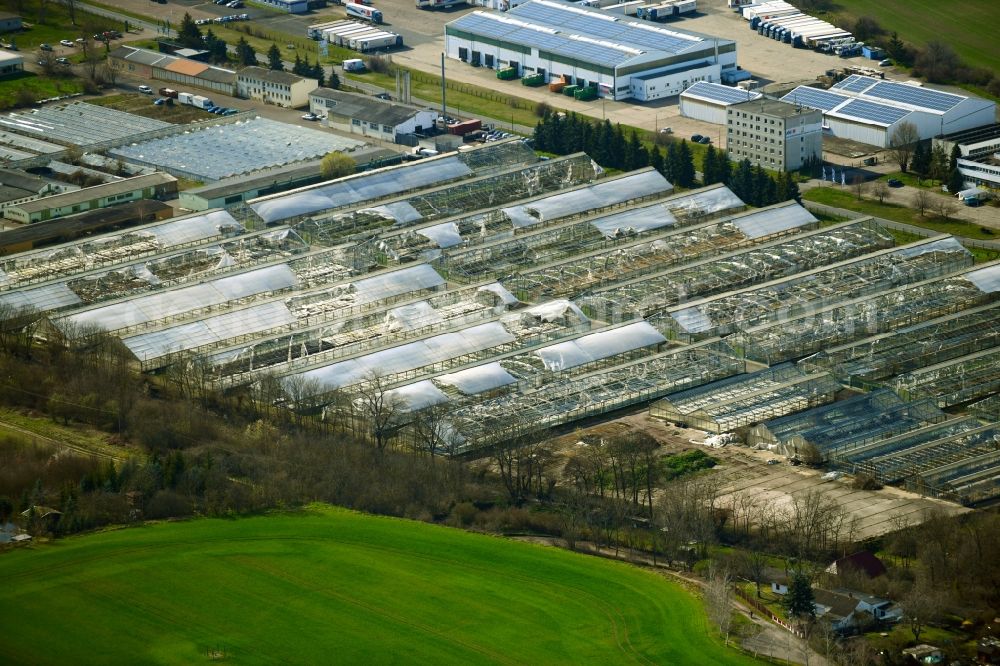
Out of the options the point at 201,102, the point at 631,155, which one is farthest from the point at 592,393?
the point at 201,102

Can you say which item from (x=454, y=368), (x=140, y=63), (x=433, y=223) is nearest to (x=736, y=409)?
(x=454, y=368)

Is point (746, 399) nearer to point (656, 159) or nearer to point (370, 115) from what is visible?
point (656, 159)

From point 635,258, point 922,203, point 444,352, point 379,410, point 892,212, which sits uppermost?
point 379,410

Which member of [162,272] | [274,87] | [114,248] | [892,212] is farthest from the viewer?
[274,87]

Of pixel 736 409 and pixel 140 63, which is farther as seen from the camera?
pixel 140 63

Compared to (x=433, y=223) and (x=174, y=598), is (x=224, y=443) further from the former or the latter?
(x=433, y=223)

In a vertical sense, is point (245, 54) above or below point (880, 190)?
above

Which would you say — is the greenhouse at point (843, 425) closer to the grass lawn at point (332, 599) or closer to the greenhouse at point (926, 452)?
the greenhouse at point (926, 452)
